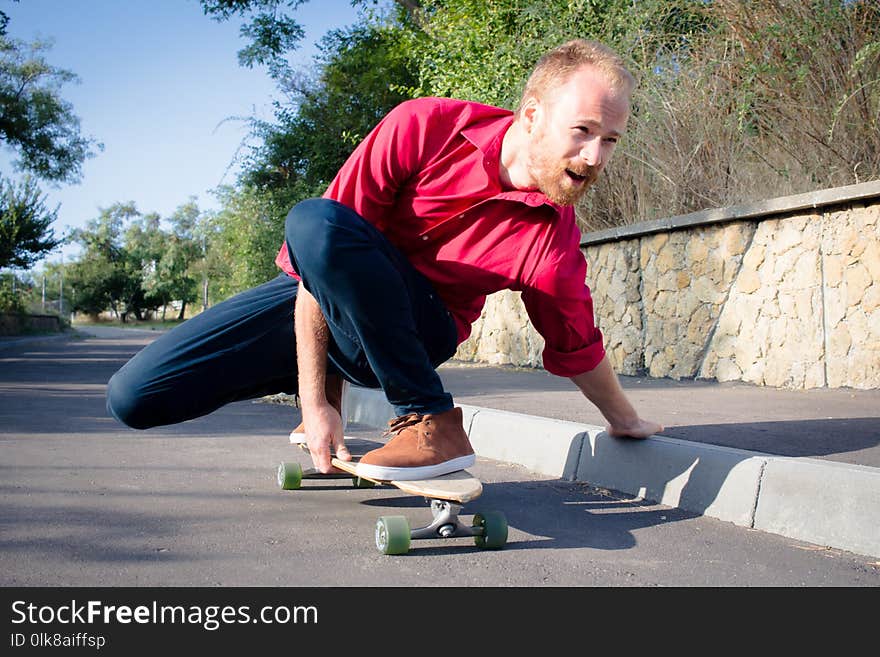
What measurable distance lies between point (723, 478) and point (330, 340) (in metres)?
1.72

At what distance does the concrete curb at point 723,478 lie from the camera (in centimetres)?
315

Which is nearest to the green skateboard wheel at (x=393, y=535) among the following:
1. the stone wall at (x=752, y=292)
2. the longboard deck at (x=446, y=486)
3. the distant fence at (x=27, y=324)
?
the longboard deck at (x=446, y=486)

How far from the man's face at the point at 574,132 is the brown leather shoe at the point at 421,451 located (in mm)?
869

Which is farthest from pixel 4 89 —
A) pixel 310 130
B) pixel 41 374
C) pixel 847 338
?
pixel 847 338

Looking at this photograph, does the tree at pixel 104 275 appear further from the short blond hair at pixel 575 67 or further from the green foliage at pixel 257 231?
the short blond hair at pixel 575 67

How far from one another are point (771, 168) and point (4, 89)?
2669cm

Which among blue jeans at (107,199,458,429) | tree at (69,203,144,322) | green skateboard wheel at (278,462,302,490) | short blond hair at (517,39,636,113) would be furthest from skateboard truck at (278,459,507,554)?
tree at (69,203,144,322)

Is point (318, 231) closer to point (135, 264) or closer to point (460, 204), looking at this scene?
point (460, 204)

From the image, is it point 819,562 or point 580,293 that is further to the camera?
point 580,293

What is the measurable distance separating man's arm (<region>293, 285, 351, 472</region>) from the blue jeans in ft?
0.20

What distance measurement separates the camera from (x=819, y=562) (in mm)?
2943

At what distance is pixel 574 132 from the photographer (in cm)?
290
